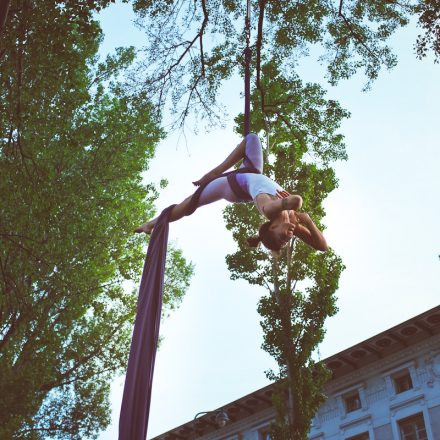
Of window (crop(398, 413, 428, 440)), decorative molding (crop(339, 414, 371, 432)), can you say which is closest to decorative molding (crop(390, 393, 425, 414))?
window (crop(398, 413, 428, 440))

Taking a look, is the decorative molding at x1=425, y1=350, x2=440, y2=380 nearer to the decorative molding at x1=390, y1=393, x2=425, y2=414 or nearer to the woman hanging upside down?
the decorative molding at x1=390, y1=393, x2=425, y2=414

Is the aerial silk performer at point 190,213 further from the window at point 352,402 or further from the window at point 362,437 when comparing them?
the window at point 352,402

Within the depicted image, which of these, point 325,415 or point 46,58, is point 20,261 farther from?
point 325,415

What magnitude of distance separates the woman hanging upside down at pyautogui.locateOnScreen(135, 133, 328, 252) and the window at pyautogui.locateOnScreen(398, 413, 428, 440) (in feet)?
53.1

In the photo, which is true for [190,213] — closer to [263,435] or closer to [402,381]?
[402,381]

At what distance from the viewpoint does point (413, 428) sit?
19250mm

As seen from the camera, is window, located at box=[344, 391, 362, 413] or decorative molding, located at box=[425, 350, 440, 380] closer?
decorative molding, located at box=[425, 350, 440, 380]

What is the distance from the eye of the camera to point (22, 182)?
8758 mm

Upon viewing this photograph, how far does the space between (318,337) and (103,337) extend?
6.19 meters

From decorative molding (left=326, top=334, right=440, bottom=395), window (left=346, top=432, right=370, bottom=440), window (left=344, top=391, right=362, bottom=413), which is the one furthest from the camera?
window (left=344, top=391, right=362, bottom=413)

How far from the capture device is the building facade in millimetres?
19156

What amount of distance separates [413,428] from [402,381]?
5.26 feet

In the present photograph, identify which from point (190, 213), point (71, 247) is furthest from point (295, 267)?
point (190, 213)

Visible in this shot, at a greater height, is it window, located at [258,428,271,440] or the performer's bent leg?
window, located at [258,428,271,440]
